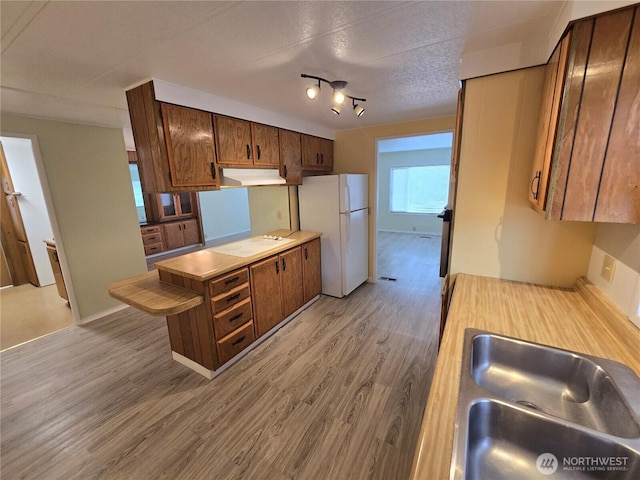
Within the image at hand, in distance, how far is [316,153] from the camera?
138 inches

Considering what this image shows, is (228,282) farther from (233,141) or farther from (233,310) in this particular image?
(233,141)

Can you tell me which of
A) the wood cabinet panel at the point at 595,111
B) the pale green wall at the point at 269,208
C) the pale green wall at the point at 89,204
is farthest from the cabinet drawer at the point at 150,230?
the wood cabinet panel at the point at 595,111

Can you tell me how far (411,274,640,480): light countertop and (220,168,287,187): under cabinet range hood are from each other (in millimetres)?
1935

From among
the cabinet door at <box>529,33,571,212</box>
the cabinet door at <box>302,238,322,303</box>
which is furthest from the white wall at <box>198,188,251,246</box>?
the cabinet door at <box>529,33,571,212</box>

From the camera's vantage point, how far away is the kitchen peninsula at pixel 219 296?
196 centimetres

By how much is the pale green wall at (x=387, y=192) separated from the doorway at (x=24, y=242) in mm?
7113

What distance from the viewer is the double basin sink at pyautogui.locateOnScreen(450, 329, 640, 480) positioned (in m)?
0.72

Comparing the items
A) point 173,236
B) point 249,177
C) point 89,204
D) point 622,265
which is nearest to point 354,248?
point 249,177

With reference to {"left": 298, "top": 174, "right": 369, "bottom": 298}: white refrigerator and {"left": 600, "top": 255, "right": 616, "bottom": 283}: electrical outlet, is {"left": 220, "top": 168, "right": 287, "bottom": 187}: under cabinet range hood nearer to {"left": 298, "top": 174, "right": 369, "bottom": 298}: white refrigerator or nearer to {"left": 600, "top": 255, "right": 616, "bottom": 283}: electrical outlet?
{"left": 298, "top": 174, "right": 369, "bottom": 298}: white refrigerator

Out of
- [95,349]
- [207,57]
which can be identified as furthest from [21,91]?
[95,349]

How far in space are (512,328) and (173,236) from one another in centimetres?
631

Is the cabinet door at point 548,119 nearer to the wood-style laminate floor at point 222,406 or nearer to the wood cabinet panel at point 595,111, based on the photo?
the wood cabinet panel at point 595,111

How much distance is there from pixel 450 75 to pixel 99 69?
235 centimetres

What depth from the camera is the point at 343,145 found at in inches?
151
